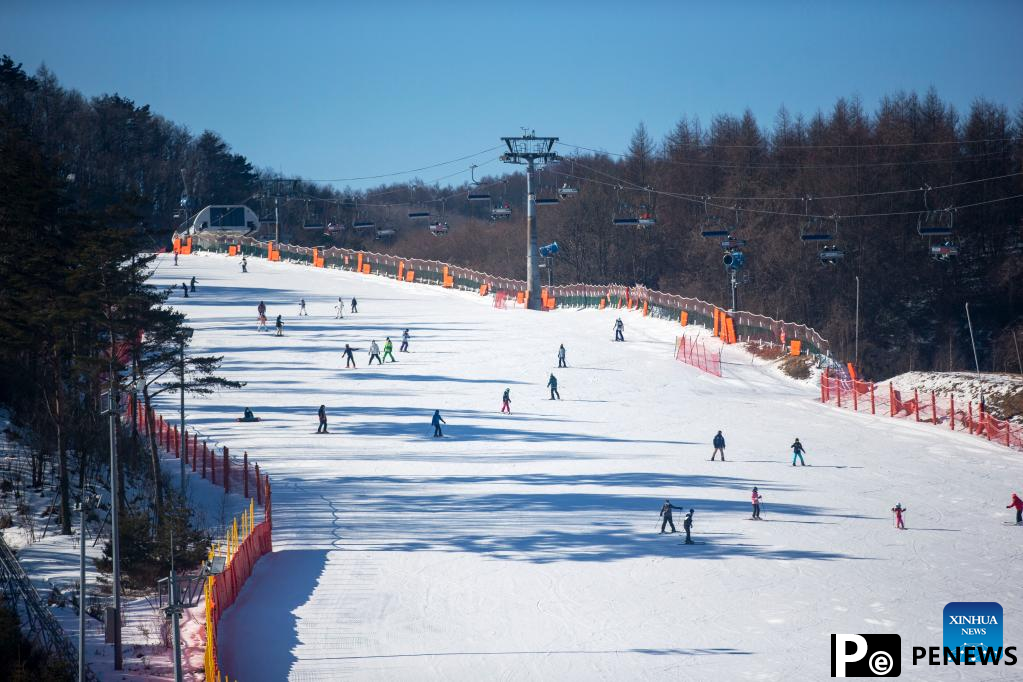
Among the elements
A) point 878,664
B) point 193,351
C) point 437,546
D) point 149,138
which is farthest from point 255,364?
point 149,138

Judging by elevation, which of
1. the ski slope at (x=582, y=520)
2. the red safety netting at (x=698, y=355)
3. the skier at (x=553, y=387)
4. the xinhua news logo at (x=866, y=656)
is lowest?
the xinhua news logo at (x=866, y=656)

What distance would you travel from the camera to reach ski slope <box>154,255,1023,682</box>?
21016 mm

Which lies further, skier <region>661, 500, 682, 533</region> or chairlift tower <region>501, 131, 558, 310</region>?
chairlift tower <region>501, 131, 558, 310</region>

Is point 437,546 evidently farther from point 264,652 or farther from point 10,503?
point 10,503

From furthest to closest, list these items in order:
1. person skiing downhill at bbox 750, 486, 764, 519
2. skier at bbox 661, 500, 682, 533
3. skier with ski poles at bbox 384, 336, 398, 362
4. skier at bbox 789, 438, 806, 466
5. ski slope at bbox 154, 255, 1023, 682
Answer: skier with ski poles at bbox 384, 336, 398, 362
skier at bbox 789, 438, 806, 466
person skiing downhill at bbox 750, 486, 764, 519
skier at bbox 661, 500, 682, 533
ski slope at bbox 154, 255, 1023, 682

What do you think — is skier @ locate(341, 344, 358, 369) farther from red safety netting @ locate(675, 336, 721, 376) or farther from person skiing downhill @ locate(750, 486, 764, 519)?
person skiing downhill @ locate(750, 486, 764, 519)

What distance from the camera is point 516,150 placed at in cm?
6788

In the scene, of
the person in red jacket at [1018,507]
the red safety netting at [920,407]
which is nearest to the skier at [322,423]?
the red safety netting at [920,407]

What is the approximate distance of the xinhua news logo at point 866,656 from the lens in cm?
2002

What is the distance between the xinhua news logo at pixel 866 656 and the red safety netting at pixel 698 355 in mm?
30119

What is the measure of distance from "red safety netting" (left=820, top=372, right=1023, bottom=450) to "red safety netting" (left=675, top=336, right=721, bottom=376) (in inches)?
183

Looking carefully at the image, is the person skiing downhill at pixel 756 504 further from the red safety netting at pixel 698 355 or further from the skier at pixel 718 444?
the red safety netting at pixel 698 355

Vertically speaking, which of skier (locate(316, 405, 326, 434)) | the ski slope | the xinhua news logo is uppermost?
skier (locate(316, 405, 326, 434))

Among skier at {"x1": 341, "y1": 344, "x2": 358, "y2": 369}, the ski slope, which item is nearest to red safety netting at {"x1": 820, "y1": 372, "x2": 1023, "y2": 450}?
the ski slope
